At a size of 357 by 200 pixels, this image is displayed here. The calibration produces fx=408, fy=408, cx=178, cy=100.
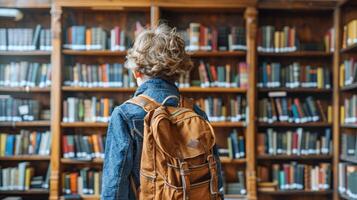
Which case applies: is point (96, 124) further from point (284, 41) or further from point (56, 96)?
point (284, 41)

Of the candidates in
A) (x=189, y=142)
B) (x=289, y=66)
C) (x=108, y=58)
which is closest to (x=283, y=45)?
(x=289, y=66)

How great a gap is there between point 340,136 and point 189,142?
333cm

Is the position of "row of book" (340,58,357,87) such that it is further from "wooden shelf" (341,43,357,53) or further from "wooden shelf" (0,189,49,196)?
"wooden shelf" (0,189,49,196)

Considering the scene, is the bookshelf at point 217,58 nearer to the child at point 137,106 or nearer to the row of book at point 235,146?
the row of book at point 235,146

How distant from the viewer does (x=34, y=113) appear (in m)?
4.18

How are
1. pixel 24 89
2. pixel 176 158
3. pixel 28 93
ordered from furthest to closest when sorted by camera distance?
pixel 28 93 < pixel 24 89 < pixel 176 158

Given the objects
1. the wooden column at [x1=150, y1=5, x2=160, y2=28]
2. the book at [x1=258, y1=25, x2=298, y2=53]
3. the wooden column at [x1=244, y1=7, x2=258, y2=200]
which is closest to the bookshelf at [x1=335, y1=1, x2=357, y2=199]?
the book at [x1=258, y1=25, x2=298, y2=53]

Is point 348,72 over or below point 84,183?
over

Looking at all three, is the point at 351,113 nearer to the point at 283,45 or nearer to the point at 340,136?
the point at 340,136

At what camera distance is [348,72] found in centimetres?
399

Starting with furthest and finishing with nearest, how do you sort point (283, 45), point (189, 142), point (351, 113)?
1. point (283, 45)
2. point (351, 113)
3. point (189, 142)

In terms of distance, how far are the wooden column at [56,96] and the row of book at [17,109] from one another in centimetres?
27

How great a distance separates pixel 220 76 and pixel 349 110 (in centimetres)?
131

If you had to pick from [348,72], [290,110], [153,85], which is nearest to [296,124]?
[290,110]
